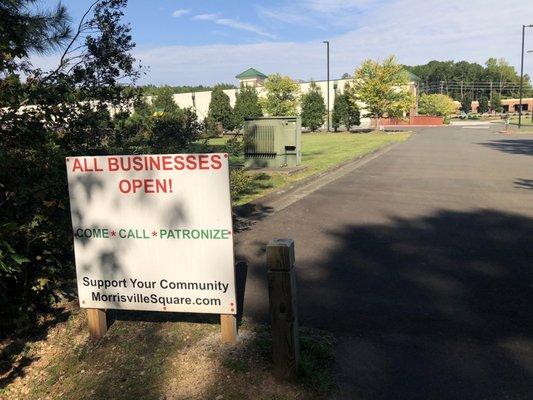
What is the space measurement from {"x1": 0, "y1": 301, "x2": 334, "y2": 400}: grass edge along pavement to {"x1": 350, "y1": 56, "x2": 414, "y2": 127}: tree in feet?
145

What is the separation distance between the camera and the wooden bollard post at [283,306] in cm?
317

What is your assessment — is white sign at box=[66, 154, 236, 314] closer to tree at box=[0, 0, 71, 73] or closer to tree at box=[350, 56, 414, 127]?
tree at box=[0, 0, 71, 73]

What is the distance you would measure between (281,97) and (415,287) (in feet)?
151

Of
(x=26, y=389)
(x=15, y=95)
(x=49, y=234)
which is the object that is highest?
(x=15, y=95)

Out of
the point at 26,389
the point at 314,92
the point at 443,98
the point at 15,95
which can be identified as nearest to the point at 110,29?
the point at 15,95

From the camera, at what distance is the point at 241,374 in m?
3.38

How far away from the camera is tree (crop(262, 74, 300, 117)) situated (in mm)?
48875

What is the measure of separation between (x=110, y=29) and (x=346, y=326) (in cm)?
455

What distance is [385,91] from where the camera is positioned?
150 ft

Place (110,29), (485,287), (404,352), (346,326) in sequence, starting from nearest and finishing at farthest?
(404,352) → (346,326) → (485,287) → (110,29)

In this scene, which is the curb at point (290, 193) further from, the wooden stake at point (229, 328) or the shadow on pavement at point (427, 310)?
the wooden stake at point (229, 328)

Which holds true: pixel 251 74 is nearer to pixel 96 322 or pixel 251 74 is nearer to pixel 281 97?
pixel 281 97

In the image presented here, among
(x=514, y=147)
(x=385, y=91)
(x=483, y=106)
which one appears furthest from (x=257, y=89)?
(x=483, y=106)

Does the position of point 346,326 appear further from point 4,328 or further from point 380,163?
point 380,163
